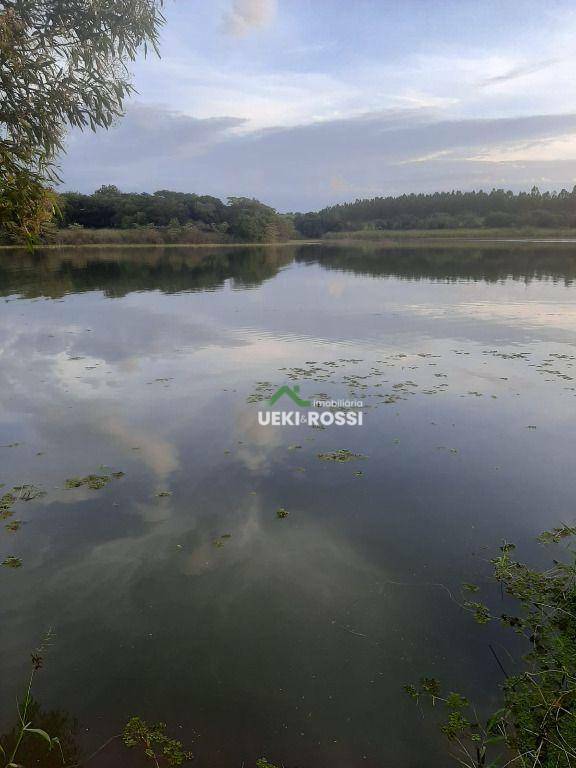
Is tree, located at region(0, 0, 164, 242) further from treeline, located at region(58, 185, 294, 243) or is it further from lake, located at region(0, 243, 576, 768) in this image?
treeline, located at region(58, 185, 294, 243)

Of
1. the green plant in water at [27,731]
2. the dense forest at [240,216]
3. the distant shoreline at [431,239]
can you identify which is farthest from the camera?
the dense forest at [240,216]

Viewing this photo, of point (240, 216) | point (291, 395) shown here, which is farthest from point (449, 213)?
point (291, 395)

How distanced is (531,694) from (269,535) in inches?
113

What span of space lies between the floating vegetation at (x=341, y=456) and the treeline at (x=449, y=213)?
313 feet

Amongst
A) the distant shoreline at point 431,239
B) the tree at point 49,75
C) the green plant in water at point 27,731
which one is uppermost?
the tree at point 49,75

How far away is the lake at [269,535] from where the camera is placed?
12.2ft

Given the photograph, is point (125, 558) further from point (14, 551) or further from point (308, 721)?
point (308, 721)

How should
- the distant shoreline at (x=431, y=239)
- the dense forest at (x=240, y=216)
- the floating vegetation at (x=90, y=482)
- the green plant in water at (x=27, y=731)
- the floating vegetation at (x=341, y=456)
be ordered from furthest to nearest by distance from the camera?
the dense forest at (x=240, y=216) < the distant shoreline at (x=431, y=239) < the floating vegetation at (x=341, y=456) < the floating vegetation at (x=90, y=482) < the green plant in water at (x=27, y=731)

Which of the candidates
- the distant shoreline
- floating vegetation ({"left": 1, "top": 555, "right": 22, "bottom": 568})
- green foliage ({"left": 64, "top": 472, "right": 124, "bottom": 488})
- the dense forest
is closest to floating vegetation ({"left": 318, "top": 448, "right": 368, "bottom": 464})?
green foliage ({"left": 64, "top": 472, "right": 124, "bottom": 488})

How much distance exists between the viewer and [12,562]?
5203 millimetres

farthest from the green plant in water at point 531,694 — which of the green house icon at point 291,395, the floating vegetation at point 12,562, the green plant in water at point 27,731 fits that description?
the green house icon at point 291,395

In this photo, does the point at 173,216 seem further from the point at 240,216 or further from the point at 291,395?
the point at 291,395

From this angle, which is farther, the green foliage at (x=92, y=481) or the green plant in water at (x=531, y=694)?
the green foliage at (x=92, y=481)

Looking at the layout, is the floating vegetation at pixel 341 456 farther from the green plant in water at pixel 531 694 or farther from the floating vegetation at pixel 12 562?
the floating vegetation at pixel 12 562
